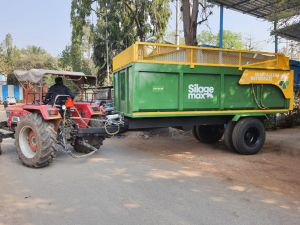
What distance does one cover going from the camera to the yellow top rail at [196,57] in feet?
22.6

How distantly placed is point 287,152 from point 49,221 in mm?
6427

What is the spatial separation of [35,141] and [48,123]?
51 cm

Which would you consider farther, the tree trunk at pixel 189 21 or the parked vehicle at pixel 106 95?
the tree trunk at pixel 189 21

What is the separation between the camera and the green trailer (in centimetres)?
691

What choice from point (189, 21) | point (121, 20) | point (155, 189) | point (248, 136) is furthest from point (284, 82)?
point (121, 20)

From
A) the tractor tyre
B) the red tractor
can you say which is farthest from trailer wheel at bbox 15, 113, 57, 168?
the tractor tyre

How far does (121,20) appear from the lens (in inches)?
845

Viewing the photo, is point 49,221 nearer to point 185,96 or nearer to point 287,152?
point 185,96

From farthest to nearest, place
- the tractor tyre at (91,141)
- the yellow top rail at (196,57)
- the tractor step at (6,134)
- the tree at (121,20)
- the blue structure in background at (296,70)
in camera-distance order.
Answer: the tree at (121,20), the blue structure in background at (296,70), the tractor step at (6,134), the tractor tyre at (91,141), the yellow top rail at (196,57)

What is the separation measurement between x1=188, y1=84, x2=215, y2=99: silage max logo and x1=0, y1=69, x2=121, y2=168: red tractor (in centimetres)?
181

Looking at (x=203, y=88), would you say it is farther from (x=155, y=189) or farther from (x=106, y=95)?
(x=106, y=95)

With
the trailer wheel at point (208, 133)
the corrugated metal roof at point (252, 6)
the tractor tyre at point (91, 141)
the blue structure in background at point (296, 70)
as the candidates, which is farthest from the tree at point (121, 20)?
the tractor tyre at point (91, 141)

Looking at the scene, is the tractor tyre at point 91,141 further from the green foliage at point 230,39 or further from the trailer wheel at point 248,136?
the green foliage at point 230,39

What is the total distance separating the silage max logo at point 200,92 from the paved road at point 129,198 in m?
1.67
